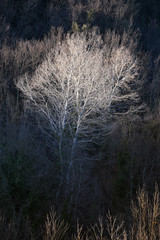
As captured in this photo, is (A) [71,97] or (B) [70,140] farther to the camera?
(B) [70,140]

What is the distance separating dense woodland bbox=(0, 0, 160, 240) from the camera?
952 cm

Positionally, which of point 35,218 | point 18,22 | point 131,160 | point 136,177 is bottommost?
point 136,177

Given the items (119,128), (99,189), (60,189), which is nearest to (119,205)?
(99,189)

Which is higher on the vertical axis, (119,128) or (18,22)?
(18,22)

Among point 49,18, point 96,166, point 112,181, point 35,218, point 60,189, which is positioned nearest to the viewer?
point 35,218

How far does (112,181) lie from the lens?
15484mm

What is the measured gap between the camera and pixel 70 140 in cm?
1531

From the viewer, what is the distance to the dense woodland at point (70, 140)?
31.2ft

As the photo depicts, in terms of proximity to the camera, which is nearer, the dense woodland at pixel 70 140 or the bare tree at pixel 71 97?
the dense woodland at pixel 70 140

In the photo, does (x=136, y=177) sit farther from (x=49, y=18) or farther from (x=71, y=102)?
(x=49, y=18)

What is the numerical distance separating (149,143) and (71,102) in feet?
19.8

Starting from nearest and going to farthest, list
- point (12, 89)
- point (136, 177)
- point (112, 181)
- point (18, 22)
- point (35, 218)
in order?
point (35, 218)
point (136, 177)
point (112, 181)
point (12, 89)
point (18, 22)

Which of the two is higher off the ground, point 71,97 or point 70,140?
point 71,97

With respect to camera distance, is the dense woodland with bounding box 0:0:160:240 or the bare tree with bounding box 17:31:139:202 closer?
the dense woodland with bounding box 0:0:160:240
